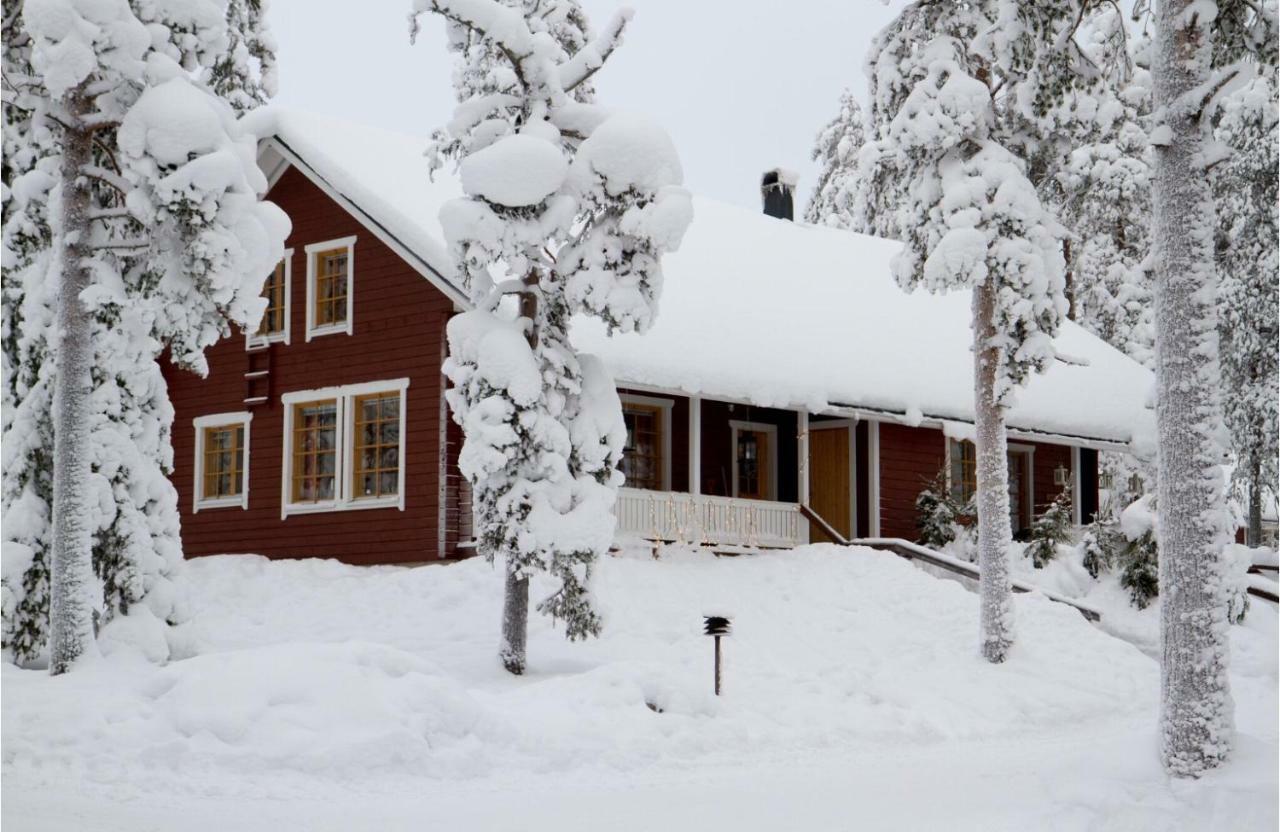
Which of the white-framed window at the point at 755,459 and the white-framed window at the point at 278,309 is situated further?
the white-framed window at the point at 755,459

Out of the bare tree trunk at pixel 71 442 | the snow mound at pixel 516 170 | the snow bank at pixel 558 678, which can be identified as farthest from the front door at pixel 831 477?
the bare tree trunk at pixel 71 442

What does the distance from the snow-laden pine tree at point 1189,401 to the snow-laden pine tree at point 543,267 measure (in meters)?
5.92

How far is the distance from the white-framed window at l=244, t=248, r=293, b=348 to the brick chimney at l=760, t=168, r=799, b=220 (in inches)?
476

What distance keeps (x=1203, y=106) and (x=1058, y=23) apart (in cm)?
315

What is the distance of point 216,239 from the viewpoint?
47.2ft

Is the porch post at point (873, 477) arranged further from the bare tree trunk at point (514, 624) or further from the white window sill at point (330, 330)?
the bare tree trunk at point (514, 624)

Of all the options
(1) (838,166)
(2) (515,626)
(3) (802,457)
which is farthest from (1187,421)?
(1) (838,166)

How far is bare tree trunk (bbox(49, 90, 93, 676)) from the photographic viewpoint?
14773 millimetres

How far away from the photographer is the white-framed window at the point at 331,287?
75.6 ft

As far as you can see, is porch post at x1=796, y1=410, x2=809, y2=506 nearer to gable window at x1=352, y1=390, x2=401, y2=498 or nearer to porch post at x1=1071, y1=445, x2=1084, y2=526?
gable window at x1=352, y1=390, x2=401, y2=498

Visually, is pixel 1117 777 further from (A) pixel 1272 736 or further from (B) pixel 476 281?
(B) pixel 476 281

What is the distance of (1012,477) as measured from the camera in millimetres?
29500

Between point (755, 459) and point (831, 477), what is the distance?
1447mm

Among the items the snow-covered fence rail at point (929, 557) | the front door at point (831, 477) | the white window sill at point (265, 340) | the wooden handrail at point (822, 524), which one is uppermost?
the white window sill at point (265, 340)
